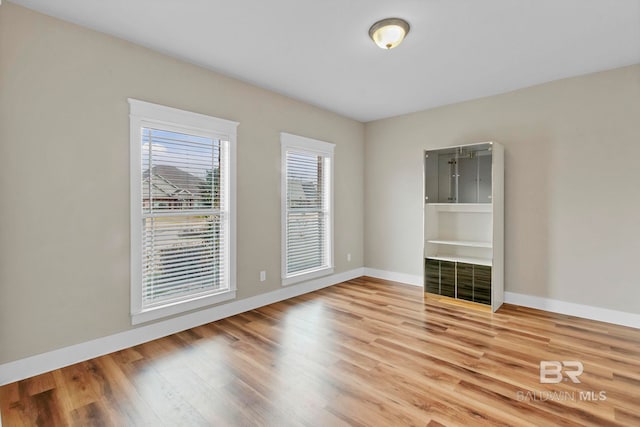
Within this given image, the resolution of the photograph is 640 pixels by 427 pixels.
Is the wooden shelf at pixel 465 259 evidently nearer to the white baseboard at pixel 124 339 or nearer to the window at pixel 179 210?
the white baseboard at pixel 124 339

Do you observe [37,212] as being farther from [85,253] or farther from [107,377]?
[107,377]

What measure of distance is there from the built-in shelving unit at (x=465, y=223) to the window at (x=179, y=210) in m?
2.79

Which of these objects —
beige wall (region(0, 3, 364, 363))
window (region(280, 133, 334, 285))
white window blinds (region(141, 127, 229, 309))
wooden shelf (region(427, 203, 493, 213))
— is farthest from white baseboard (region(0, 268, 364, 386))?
wooden shelf (region(427, 203, 493, 213))

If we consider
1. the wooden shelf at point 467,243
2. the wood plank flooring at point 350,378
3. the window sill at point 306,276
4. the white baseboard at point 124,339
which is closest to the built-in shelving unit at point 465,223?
the wooden shelf at point 467,243

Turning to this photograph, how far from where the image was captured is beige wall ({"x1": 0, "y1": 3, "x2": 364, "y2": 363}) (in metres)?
2.26

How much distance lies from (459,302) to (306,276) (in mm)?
2146

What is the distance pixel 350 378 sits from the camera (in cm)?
229

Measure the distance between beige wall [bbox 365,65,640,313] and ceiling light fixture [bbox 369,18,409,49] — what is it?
234 centimetres

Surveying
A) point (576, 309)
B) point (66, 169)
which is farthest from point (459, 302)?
point (66, 169)

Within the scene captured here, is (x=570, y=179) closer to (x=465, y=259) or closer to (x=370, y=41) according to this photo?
(x=465, y=259)

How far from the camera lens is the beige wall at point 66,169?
7.40 feet

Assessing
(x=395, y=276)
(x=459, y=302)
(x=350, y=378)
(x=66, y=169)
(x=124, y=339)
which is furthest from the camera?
(x=395, y=276)

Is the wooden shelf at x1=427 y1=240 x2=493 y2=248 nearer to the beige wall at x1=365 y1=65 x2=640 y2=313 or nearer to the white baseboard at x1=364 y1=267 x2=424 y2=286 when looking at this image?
the beige wall at x1=365 y1=65 x2=640 y2=313

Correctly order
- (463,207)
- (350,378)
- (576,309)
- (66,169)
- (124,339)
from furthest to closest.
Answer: (463,207) → (576,309) → (124,339) → (66,169) → (350,378)
